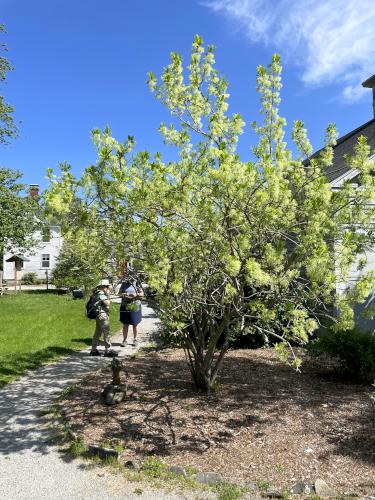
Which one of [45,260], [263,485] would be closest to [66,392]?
[263,485]

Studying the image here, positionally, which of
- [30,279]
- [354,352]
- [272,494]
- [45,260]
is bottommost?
[272,494]

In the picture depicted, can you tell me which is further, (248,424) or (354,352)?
(354,352)

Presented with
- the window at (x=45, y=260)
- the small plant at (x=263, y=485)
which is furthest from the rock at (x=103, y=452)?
the window at (x=45, y=260)

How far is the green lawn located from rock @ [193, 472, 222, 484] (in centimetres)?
464

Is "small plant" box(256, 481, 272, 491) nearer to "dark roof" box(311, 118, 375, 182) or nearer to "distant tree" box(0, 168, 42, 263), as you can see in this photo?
"dark roof" box(311, 118, 375, 182)

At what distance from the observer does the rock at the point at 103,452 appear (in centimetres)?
451

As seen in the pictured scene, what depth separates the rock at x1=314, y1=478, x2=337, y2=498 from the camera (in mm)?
3754

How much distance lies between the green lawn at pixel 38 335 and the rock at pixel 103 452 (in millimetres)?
3526

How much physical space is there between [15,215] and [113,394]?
23.4 meters

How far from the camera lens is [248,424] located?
528 centimetres

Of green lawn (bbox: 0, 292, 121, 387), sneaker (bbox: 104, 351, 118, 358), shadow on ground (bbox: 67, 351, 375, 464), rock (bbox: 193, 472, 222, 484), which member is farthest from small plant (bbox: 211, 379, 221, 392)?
green lawn (bbox: 0, 292, 121, 387)

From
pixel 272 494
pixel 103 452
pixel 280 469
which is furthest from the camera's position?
pixel 103 452

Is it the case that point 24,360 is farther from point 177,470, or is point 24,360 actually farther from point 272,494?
point 272,494

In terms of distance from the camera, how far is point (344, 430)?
5.07 m
